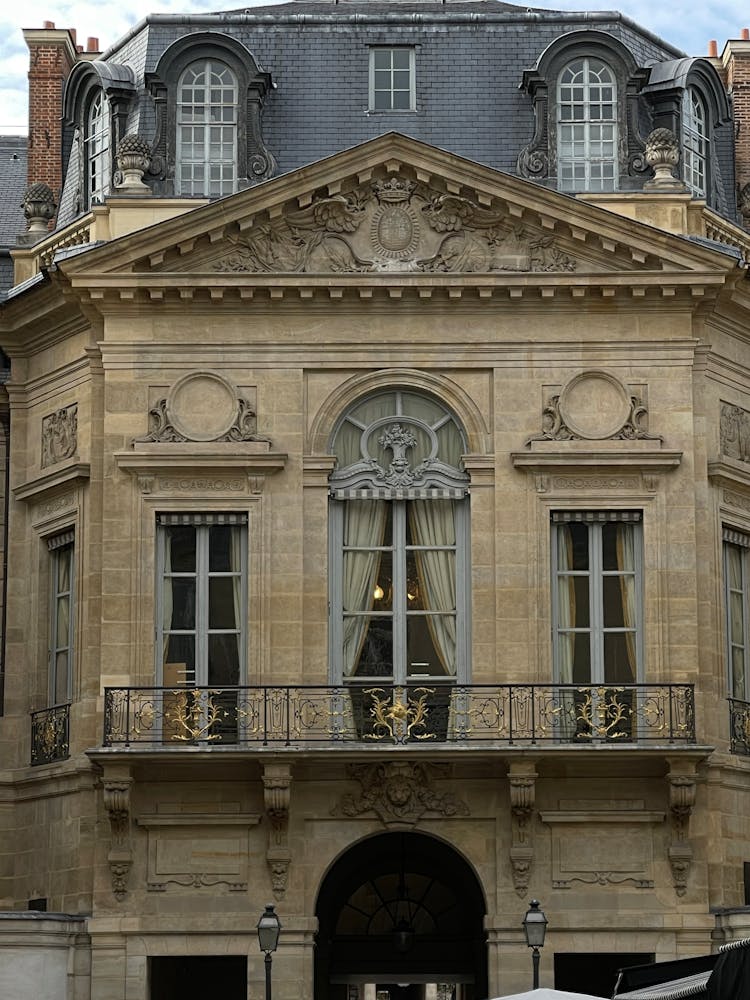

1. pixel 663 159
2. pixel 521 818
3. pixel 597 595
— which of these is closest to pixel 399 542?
pixel 597 595

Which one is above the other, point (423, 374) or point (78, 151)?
point (78, 151)

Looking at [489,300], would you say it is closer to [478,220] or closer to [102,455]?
[478,220]

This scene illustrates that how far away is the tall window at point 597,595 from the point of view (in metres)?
28.7

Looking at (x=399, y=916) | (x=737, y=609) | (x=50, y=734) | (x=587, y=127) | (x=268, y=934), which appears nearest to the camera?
(x=268, y=934)

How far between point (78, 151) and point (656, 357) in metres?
8.79

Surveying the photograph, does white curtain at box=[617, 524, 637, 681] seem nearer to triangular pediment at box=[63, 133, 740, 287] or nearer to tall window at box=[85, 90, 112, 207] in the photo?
triangular pediment at box=[63, 133, 740, 287]

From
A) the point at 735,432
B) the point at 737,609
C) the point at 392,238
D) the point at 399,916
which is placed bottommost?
the point at 399,916

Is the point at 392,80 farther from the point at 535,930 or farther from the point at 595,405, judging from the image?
the point at 535,930

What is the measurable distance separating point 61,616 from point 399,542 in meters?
4.56

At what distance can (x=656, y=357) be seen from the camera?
29.1m

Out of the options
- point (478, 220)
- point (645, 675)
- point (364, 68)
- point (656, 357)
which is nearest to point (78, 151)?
point (364, 68)

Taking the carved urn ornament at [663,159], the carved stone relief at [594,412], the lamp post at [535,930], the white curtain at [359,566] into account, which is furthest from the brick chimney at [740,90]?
the lamp post at [535,930]

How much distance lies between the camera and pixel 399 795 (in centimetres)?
2805

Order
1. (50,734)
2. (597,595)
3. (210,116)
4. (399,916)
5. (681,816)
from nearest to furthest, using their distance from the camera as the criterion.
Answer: (681,816) → (597,595) → (50,734) → (210,116) → (399,916)
